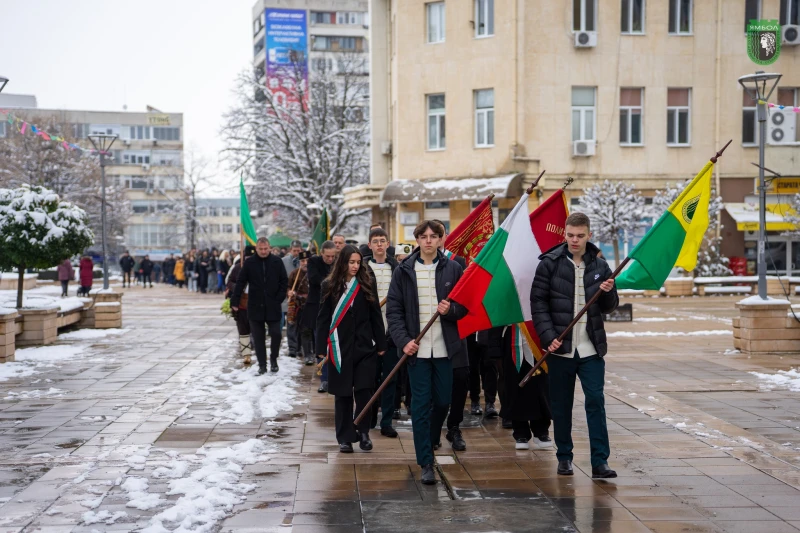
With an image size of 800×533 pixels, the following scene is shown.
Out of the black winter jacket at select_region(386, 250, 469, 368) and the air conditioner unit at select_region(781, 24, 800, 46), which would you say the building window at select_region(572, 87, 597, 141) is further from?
the black winter jacket at select_region(386, 250, 469, 368)

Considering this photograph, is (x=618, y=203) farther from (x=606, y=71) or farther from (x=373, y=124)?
(x=373, y=124)

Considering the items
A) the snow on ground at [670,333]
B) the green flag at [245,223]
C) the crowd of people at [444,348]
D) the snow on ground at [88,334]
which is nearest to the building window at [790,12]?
the snow on ground at [670,333]

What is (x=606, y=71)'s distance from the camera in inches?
1271

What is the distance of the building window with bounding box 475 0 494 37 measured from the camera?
31750 millimetres

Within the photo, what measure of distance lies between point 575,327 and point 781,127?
1113 inches

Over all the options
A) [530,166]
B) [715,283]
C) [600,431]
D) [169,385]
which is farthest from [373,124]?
[600,431]

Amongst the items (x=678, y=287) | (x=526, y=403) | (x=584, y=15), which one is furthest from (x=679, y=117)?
(x=526, y=403)

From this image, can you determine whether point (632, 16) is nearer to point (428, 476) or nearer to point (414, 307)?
point (414, 307)

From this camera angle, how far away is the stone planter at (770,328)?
15.3m

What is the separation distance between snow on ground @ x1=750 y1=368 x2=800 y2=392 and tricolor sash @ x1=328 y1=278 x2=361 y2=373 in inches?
231

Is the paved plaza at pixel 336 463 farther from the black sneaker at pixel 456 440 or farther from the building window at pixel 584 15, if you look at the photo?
the building window at pixel 584 15

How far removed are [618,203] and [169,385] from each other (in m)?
21.0

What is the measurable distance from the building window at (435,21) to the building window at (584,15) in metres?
4.23

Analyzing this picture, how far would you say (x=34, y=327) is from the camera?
17.2m
